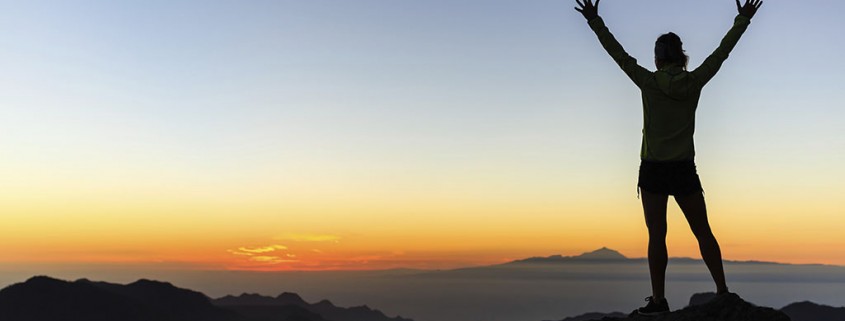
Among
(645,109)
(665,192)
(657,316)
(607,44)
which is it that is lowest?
(657,316)

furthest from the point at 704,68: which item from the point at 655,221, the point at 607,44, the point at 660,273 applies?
the point at 660,273

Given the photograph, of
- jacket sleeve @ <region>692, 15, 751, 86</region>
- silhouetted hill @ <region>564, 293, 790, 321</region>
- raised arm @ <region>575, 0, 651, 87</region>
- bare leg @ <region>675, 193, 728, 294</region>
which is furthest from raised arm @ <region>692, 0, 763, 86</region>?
silhouetted hill @ <region>564, 293, 790, 321</region>

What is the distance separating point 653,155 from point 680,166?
0.97 ft

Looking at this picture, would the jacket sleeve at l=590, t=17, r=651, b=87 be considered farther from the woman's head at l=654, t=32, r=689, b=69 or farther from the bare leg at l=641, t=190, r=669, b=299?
the bare leg at l=641, t=190, r=669, b=299

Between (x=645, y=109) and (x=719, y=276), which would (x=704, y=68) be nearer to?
(x=645, y=109)

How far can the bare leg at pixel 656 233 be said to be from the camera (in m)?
9.16

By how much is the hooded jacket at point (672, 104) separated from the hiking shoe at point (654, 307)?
1.72 m

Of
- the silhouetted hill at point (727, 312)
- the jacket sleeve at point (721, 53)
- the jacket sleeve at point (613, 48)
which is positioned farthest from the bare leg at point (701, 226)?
the jacket sleeve at point (613, 48)

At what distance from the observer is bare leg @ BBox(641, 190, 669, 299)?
916 cm

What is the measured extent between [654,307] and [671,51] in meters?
2.88

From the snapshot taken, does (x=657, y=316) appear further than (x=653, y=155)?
Yes

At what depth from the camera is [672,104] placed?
29.3ft

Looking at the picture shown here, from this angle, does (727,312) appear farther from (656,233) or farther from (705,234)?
(656,233)

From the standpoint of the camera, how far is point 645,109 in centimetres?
912
